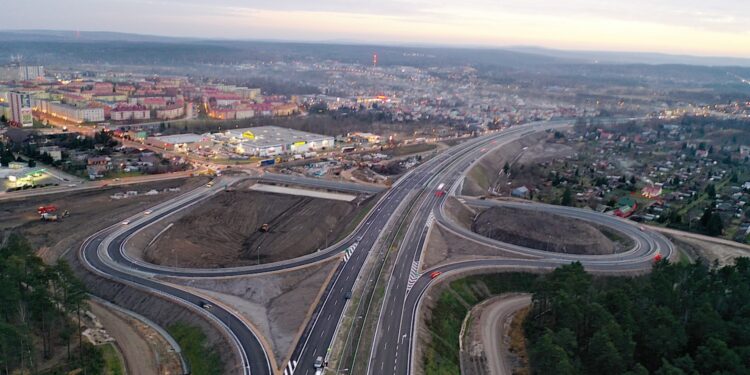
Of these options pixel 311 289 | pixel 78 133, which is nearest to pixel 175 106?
pixel 78 133

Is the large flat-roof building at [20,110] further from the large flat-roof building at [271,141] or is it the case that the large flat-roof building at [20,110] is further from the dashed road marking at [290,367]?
the dashed road marking at [290,367]

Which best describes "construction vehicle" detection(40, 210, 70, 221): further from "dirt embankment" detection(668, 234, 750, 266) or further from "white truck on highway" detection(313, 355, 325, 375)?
"dirt embankment" detection(668, 234, 750, 266)

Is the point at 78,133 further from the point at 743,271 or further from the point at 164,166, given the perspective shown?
the point at 743,271

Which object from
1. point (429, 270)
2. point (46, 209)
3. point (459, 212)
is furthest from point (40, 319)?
point (459, 212)

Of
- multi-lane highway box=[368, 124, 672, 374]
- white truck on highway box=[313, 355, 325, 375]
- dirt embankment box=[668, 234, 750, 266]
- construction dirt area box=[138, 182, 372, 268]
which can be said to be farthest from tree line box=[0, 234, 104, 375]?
dirt embankment box=[668, 234, 750, 266]

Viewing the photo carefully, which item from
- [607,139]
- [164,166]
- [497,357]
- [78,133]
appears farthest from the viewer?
[607,139]

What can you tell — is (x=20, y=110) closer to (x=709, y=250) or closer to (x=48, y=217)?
(x=48, y=217)
